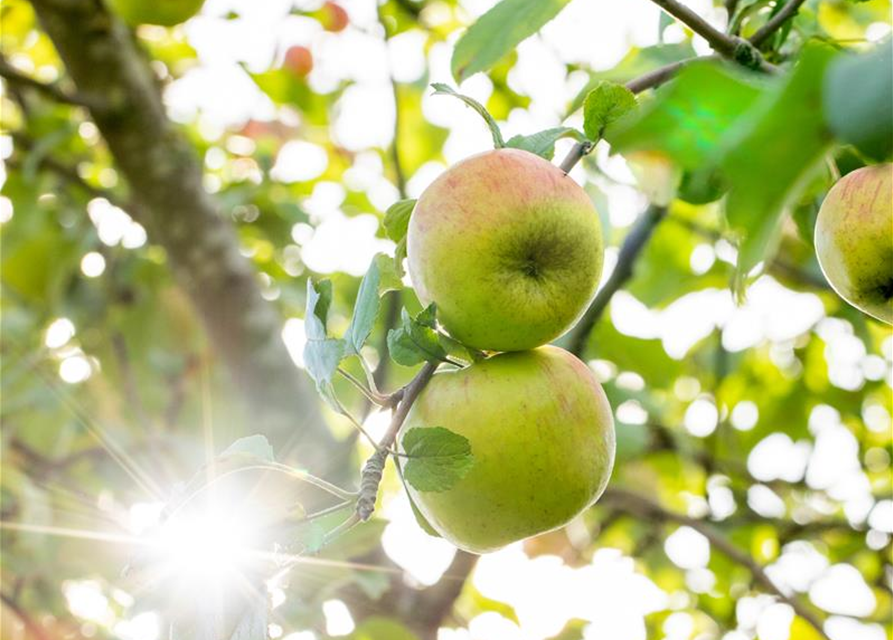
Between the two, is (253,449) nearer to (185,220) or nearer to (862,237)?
(862,237)

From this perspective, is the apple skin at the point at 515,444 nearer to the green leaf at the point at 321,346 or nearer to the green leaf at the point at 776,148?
the green leaf at the point at 321,346

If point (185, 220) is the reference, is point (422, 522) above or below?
above

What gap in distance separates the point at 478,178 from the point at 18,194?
1.54 m

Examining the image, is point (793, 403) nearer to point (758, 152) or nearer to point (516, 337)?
point (516, 337)

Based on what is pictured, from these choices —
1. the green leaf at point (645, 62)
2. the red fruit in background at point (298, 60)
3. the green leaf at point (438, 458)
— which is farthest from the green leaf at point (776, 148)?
the red fruit in background at point (298, 60)

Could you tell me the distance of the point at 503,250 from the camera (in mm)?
685

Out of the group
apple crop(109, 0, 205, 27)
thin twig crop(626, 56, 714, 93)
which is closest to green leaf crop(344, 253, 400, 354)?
thin twig crop(626, 56, 714, 93)

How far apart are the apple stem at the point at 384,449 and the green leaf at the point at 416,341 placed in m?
0.02

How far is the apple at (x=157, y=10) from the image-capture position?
1510 millimetres

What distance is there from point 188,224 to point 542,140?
1070 millimetres

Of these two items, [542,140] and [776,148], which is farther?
[542,140]

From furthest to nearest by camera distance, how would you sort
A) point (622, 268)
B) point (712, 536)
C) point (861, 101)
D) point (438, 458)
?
point (712, 536) < point (622, 268) < point (438, 458) < point (861, 101)

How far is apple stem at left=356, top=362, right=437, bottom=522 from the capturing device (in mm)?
643

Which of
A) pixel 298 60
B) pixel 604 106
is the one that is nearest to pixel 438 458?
pixel 604 106
